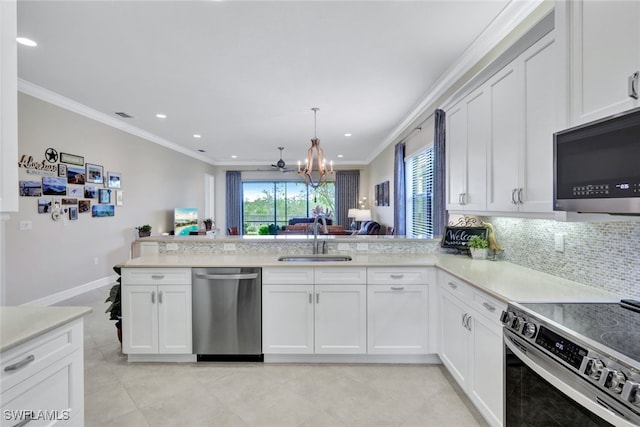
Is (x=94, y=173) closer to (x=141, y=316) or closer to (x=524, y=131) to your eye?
(x=141, y=316)

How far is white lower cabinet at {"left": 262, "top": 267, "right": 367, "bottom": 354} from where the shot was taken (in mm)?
2703

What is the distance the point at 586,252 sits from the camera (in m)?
1.81

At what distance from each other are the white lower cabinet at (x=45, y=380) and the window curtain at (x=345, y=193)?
9.77 metres

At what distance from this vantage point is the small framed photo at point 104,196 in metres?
5.17

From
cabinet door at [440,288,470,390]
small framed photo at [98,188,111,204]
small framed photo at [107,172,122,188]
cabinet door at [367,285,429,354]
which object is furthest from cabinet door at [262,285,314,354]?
small framed photo at [107,172,122,188]

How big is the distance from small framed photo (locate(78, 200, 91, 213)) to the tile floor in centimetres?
283

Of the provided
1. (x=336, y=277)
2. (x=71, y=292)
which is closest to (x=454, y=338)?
(x=336, y=277)

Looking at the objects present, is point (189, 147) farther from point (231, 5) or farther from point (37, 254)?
point (231, 5)

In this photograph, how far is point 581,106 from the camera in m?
1.38

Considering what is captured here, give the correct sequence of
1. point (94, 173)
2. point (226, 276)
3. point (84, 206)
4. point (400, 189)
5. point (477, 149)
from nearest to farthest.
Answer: point (477, 149) < point (226, 276) < point (84, 206) < point (94, 173) < point (400, 189)

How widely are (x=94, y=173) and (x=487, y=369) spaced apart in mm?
5871

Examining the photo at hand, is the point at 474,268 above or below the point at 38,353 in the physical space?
above

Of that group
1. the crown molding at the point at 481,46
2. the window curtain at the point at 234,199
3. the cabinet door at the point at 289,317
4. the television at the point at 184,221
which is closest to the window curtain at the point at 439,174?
the crown molding at the point at 481,46

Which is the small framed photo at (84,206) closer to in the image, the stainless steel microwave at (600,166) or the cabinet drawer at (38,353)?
the cabinet drawer at (38,353)
